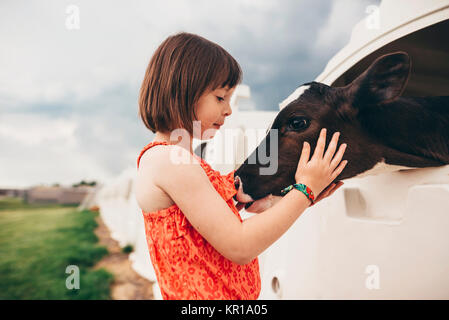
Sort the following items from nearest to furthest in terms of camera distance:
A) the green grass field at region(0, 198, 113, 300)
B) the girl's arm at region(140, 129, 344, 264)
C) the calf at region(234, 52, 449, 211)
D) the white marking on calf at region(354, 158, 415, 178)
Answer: the girl's arm at region(140, 129, 344, 264) < the calf at region(234, 52, 449, 211) < the white marking on calf at region(354, 158, 415, 178) < the green grass field at region(0, 198, 113, 300)

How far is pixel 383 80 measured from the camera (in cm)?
86

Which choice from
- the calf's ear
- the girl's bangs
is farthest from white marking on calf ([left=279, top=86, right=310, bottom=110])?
the girl's bangs

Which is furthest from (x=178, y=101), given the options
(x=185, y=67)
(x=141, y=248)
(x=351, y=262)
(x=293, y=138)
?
(x=141, y=248)

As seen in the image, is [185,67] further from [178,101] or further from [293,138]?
[293,138]

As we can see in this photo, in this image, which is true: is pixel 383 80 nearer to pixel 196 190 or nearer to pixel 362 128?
pixel 362 128

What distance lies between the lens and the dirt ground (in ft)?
12.9

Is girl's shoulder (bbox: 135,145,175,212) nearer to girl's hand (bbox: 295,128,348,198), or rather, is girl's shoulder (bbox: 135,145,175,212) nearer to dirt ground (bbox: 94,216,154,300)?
girl's hand (bbox: 295,128,348,198)

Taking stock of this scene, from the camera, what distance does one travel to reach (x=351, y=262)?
1.25m

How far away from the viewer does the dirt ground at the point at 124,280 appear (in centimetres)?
393

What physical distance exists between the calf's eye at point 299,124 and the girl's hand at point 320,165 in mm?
67

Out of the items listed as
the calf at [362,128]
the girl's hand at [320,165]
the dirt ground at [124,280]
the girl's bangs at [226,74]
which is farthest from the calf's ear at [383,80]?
the dirt ground at [124,280]

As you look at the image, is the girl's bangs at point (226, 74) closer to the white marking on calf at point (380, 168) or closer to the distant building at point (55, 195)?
the white marking on calf at point (380, 168)
